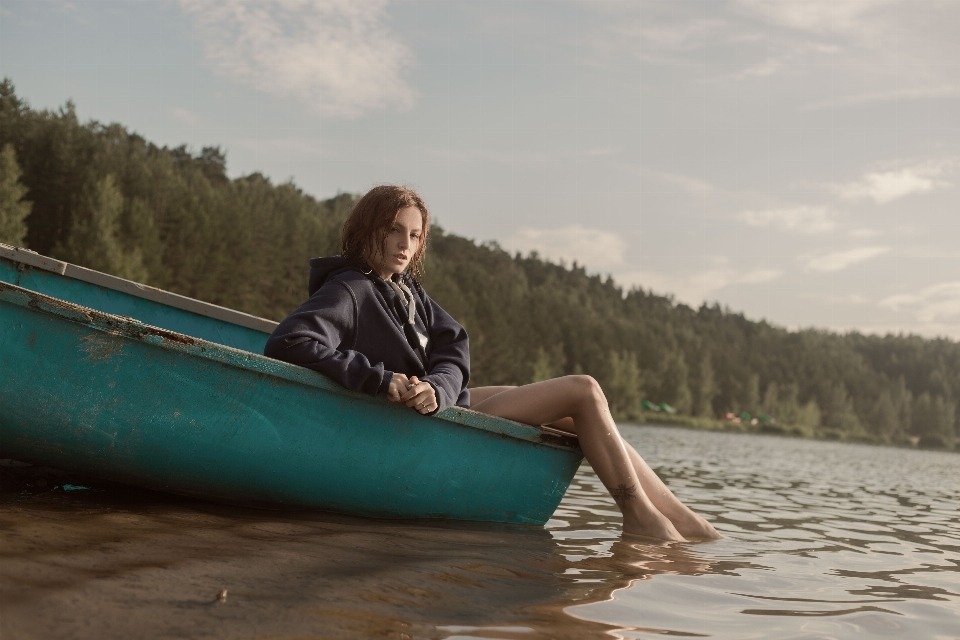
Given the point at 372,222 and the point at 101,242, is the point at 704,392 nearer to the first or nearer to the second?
the point at 101,242

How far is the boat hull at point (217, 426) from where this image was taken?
8.95 ft

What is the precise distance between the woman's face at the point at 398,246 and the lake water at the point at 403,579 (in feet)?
3.32

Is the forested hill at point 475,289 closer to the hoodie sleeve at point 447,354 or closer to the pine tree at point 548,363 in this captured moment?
the pine tree at point 548,363

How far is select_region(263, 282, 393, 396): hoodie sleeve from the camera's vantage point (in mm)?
3004

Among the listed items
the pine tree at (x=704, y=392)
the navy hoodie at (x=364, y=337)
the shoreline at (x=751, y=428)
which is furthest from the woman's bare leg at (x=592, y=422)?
the pine tree at (x=704, y=392)

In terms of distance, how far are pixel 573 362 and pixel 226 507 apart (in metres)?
72.3

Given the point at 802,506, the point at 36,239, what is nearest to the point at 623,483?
the point at 802,506

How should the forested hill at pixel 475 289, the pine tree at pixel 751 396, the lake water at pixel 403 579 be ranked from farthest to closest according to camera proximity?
the pine tree at pixel 751 396 < the forested hill at pixel 475 289 < the lake water at pixel 403 579

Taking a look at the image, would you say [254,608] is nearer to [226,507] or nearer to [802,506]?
[226,507]

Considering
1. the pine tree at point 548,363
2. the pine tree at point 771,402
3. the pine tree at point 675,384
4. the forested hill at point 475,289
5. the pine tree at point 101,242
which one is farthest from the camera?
the pine tree at point 771,402

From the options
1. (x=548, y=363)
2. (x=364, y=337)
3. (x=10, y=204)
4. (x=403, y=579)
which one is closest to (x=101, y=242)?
(x=10, y=204)

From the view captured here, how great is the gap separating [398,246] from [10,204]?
3737 centimetres

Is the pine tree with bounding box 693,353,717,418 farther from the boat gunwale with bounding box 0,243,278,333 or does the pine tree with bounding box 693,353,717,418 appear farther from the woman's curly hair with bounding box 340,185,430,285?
the woman's curly hair with bounding box 340,185,430,285

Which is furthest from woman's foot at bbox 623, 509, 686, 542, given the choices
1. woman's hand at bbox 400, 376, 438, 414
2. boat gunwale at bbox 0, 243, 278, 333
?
boat gunwale at bbox 0, 243, 278, 333
